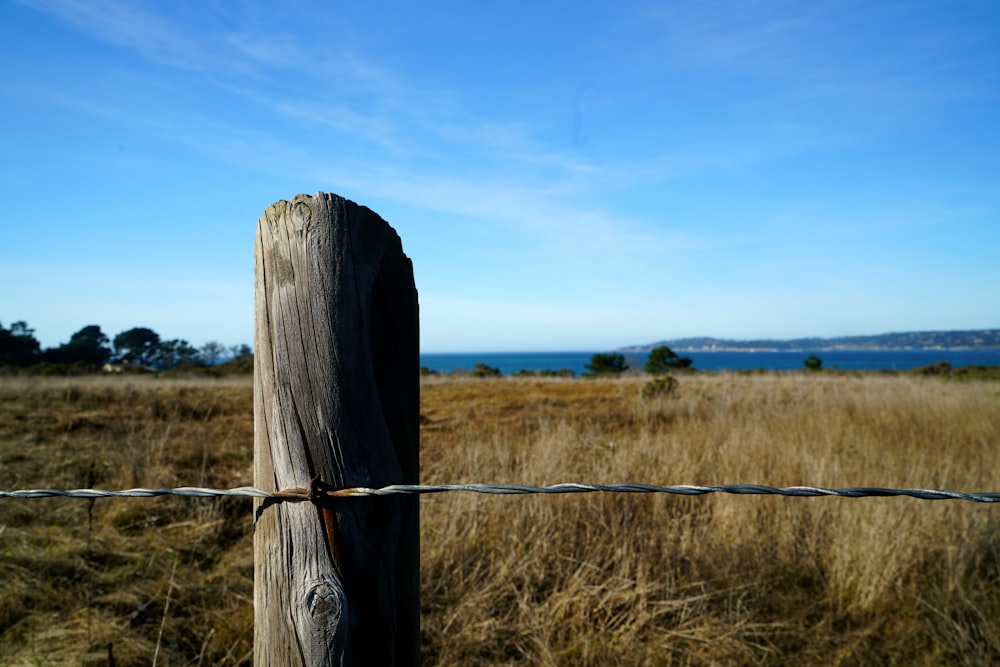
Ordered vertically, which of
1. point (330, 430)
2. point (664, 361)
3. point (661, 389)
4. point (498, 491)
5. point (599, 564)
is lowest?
point (599, 564)

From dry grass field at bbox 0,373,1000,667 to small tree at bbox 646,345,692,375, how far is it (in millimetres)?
21045

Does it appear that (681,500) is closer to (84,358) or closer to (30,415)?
(30,415)

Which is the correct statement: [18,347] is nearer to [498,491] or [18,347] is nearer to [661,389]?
[661,389]

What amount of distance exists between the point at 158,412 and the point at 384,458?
11.4 m

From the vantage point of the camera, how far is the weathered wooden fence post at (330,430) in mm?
1065

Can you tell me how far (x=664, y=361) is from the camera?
90.8ft

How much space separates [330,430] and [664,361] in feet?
91.2

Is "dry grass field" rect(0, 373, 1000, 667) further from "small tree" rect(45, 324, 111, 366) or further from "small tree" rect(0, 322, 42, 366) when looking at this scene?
"small tree" rect(45, 324, 111, 366)

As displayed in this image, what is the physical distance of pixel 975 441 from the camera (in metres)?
Result: 6.45

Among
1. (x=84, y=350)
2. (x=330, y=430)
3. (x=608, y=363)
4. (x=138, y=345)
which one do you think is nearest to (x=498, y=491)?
(x=330, y=430)

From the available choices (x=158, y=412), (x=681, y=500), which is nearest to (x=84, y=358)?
(x=158, y=412)

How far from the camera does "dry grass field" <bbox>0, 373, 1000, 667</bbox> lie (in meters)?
2.94

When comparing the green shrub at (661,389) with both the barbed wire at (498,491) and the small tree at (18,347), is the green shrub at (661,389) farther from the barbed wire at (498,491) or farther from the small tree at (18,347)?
the small tree at (18,347)

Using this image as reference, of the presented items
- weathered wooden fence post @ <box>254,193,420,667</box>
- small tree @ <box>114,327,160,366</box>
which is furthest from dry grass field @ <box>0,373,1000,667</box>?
small tree @ <box>114,327,160,366</box>
